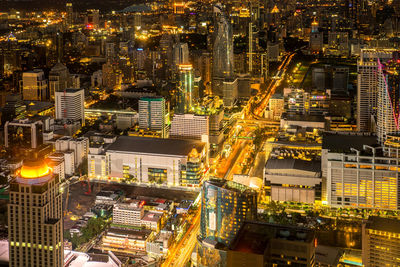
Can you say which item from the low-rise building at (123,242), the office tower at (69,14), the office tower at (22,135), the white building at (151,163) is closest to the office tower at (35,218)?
the low-rise building at (123,242)

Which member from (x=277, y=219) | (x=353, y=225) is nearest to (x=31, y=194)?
(x=277, y=219)

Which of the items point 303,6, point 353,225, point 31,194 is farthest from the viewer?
point 303,6

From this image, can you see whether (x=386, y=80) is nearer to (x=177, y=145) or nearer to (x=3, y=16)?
(x=177, y=145)

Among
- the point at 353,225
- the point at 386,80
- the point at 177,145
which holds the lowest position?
the point at 353,225

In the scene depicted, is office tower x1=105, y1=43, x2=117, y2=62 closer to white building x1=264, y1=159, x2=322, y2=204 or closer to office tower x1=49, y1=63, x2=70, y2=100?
office tower x1=49, y1=63, x2=70, y2=100

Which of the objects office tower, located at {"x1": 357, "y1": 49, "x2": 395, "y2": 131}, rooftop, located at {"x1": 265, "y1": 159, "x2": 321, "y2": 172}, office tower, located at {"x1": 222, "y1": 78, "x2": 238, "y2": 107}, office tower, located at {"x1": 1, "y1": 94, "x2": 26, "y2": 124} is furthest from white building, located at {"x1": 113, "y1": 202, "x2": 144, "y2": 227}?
office tower, located at {"x1": 222, "y1": 78, "x2": 238, "y2": 107}

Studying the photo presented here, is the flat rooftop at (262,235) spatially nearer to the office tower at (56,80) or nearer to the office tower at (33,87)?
the office tower at (56,80)
